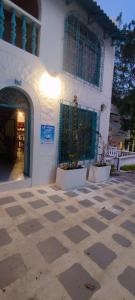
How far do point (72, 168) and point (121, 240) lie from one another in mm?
2922

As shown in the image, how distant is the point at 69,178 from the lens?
5.62 m

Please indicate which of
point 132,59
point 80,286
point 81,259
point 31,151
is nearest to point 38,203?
point 31,151

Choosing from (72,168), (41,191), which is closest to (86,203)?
(41,191)

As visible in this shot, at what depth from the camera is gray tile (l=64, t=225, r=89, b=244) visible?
307 cm

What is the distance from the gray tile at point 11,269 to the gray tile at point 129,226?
6.96ft

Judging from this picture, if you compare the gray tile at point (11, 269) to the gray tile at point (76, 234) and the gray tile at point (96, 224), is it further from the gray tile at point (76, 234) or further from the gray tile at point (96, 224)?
the gray tile at point (96, 224)

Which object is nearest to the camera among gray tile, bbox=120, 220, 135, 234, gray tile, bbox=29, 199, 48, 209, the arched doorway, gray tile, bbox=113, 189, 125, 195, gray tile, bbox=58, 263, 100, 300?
gray tile, bbox=58, 263, 100, 300

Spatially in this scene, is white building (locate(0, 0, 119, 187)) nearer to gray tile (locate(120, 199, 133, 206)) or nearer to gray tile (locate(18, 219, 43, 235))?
gray tile (locate(18, 219, 43, 235))

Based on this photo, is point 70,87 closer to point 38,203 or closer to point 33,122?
point 33,122

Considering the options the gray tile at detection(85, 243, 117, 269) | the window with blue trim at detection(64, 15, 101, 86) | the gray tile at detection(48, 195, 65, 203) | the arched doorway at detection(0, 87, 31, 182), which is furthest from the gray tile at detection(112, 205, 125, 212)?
the window with blue trim at detection(64, 15, 101, 86)

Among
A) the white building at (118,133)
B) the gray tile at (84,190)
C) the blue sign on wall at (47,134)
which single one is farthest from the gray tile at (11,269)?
the white building at (118,133)

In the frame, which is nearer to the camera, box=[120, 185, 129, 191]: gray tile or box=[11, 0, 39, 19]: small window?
box=[11, 0, 39, 19]: small window

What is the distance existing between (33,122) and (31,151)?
2.69 ft

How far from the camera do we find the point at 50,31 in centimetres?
536
